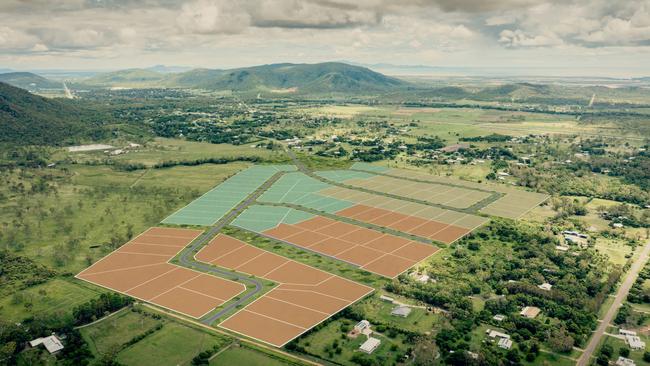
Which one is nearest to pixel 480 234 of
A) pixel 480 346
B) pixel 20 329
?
pixel 480 346

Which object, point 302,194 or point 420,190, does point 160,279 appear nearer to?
point 302,194

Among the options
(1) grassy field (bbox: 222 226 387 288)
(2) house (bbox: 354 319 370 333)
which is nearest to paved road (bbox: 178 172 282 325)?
(1) grassy field (bbox: 222 226 387 288)

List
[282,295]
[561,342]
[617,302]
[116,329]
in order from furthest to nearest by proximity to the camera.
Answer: [282,295] < [617,302] < [116,329] < [561,342]

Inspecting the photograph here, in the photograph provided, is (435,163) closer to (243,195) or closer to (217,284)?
(243,195)

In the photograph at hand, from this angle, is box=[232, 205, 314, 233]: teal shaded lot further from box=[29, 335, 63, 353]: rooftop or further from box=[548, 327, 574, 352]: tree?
box=[548, 327, 574, 352]: tree

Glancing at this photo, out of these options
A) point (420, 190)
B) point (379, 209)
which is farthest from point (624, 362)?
point (420, 190)

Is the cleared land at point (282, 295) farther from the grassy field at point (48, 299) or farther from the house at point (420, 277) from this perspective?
the grassy field at point (48, 299)
